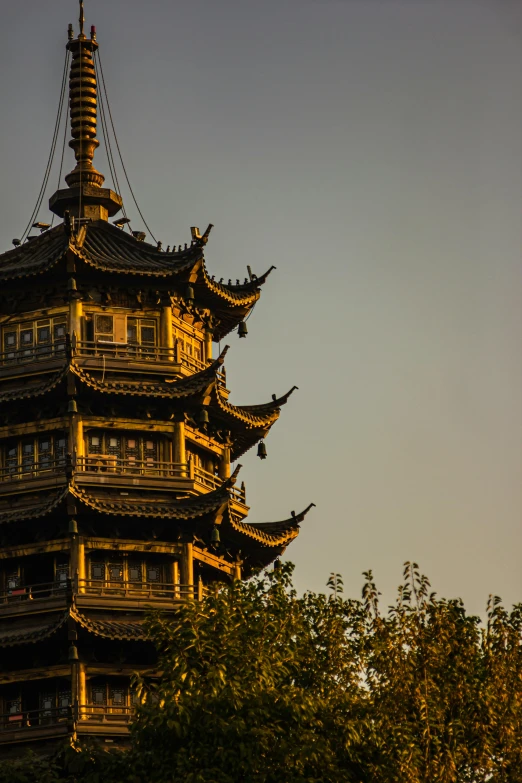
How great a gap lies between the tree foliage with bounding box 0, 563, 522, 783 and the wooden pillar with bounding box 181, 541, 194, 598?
294 inches

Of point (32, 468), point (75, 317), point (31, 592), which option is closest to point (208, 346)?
point (75, 317)

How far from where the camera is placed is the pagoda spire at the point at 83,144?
58719mm

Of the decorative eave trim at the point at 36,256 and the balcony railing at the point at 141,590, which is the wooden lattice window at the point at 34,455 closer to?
the balcony railing at the point at 141,590

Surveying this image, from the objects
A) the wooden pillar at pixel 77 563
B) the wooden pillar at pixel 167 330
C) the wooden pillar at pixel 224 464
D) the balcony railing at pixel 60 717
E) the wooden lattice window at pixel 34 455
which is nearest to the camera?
the balcony railing at pixel 60 717

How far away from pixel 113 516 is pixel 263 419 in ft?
22.5

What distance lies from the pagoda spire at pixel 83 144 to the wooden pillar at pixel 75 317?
4.45m

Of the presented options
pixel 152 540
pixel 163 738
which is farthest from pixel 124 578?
pixel 163 738

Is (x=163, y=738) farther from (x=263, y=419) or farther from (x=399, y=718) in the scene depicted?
(x=263, y=419)

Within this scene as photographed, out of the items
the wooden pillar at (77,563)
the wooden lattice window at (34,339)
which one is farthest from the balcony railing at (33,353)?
the wooden pillar at (77,563)

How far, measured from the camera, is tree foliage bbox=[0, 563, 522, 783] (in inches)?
1596

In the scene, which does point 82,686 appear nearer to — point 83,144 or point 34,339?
point 34,339

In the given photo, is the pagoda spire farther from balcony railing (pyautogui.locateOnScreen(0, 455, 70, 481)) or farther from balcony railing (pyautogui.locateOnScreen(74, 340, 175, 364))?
balcony railing (pyautogui.locateOnScreen(0, 455, 70, 481))

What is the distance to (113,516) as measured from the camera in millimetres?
52781

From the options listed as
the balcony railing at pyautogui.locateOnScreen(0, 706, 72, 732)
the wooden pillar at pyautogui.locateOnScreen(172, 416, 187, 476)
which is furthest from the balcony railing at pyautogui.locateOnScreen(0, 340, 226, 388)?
the balcony railing at pyautogui.locateOnScreen(0, 706, 72, 732)
